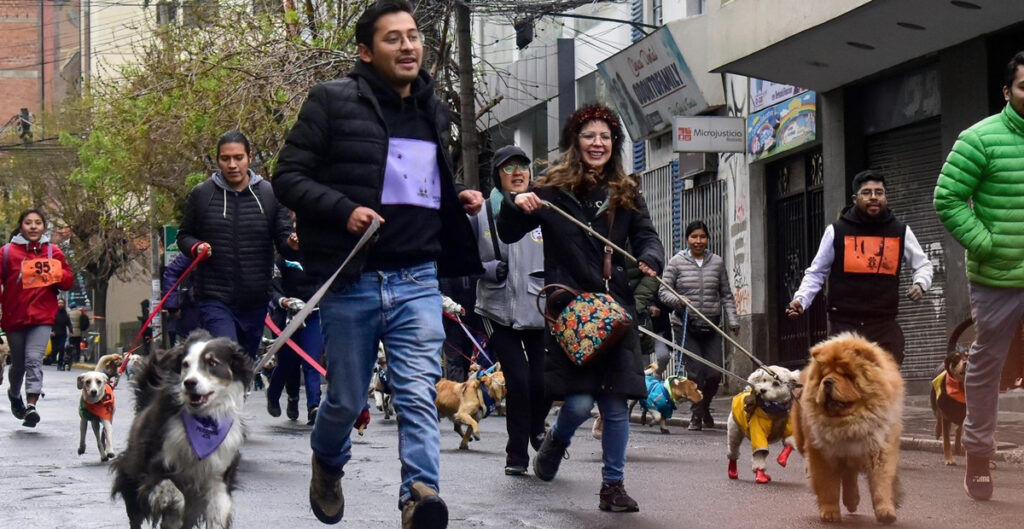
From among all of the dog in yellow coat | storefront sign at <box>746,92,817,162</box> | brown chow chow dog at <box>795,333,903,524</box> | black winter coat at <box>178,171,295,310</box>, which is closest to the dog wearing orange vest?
the dog in yellow coat

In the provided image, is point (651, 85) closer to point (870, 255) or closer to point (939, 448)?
point (939, 448)

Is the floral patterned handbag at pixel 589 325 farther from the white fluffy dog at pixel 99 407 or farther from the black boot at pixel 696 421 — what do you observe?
the black boot at pixel 696 421

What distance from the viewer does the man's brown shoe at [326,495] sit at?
660 cm

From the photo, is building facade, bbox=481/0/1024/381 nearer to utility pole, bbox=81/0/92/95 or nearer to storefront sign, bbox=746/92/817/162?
storefront sign, bbox=746/92/817/162

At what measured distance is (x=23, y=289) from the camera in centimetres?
1417

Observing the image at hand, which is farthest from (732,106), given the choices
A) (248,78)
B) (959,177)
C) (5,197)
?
(5,197)

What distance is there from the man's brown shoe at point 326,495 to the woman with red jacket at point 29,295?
27.1 ft

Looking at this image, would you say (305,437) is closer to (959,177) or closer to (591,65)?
(959,177)

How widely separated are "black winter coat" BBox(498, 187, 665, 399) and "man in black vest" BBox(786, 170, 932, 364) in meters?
1.91

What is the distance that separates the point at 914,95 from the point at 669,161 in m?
7.50

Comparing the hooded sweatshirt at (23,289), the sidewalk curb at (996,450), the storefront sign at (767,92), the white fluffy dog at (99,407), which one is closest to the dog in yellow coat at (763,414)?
the sidewalk curb at (996,450)

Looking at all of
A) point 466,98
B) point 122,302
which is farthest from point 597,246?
point 122,302

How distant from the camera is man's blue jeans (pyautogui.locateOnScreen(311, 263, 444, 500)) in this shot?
635 centimetres

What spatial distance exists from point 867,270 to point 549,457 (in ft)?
7.58
